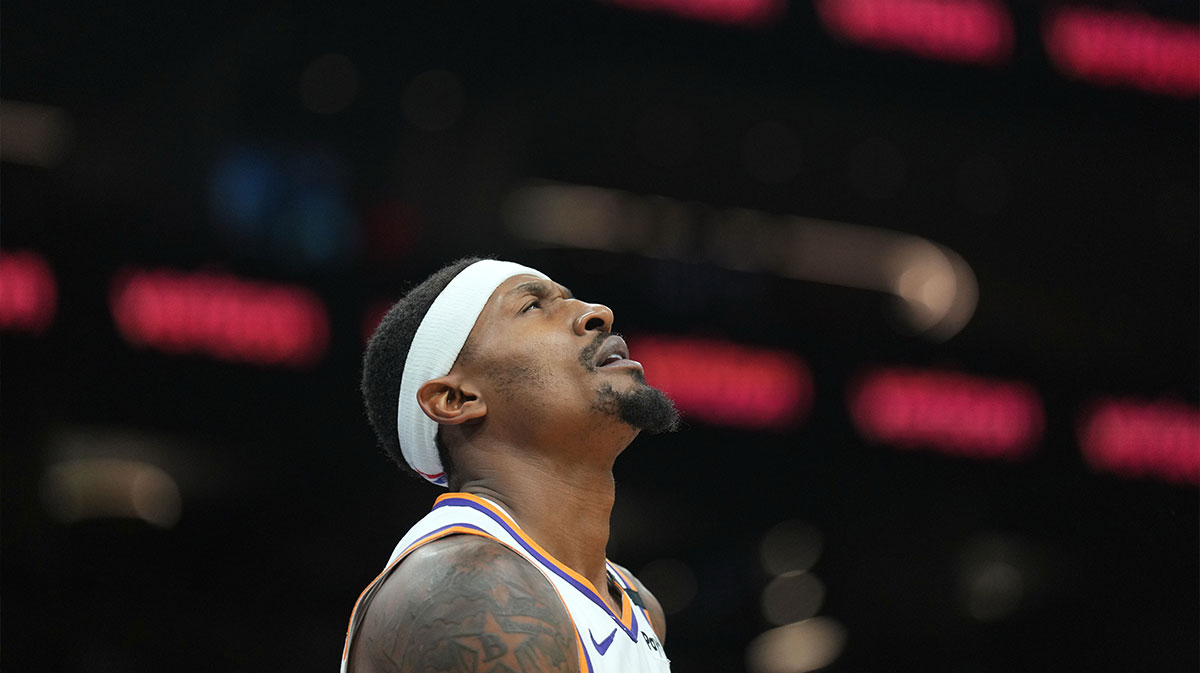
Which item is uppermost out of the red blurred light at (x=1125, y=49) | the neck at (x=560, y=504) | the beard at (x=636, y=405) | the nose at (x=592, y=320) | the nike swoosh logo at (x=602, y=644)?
the red blurred light at (x=1125, y=49)

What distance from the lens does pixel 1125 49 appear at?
6023mm

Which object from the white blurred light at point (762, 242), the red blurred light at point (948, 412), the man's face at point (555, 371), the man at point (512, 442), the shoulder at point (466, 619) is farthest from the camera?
the red blurred light at point (948, 412)

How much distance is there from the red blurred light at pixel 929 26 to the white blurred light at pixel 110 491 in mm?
3149

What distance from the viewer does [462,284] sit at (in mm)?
2881

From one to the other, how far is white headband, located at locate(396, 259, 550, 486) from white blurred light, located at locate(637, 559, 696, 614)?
2.48 m

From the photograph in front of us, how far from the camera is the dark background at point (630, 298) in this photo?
4781mm

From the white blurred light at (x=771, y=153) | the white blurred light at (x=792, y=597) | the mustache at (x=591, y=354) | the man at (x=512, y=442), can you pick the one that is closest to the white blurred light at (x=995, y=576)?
the white blurred light at (x=792, y=597)

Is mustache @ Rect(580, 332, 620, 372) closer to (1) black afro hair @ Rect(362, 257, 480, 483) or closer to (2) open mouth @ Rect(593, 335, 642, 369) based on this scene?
(2) open mouth @ Rect(593, 335, 642, 369)

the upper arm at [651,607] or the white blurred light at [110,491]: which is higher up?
the upper arm at [651,607]

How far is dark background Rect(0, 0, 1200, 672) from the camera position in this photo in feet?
15.7

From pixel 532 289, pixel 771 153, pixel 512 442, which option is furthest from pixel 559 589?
pixel 771 153

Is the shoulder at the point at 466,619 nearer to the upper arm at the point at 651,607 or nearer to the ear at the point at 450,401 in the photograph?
the ear at the point at 450,401

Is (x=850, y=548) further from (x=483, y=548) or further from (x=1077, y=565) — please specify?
(x=483, y=548)

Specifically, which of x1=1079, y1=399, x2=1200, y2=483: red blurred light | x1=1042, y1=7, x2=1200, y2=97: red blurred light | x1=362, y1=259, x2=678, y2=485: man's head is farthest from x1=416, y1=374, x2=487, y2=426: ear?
x1=1042, y1=7, x2=1200, y2=97: red blurred light
